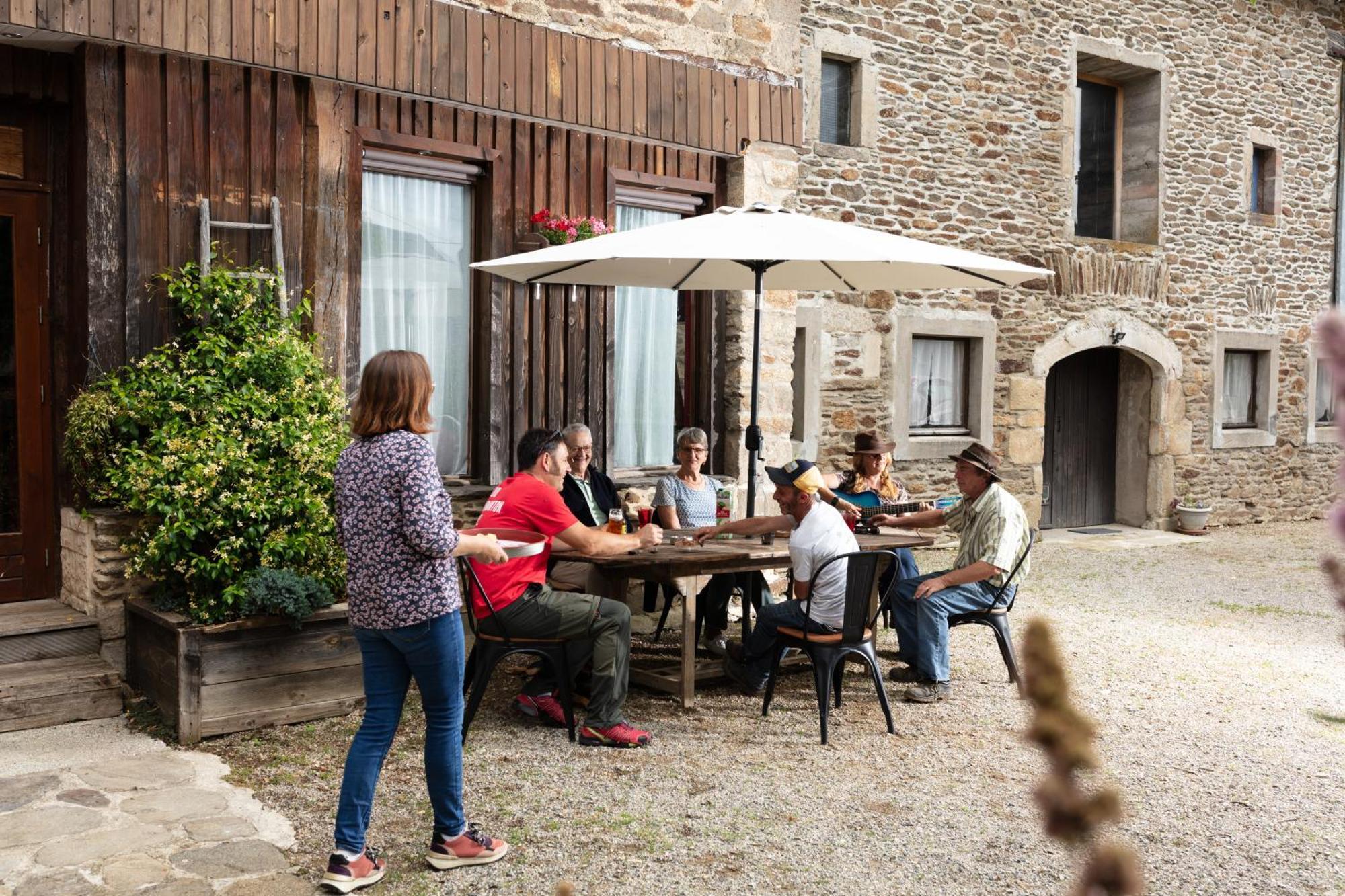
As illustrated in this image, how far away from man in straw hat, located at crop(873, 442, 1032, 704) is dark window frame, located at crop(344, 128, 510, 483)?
264 cm

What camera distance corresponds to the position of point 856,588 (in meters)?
5.27

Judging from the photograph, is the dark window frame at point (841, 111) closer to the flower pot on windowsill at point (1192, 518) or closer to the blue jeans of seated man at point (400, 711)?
the flower pot on windowsill at point (1192, 518)

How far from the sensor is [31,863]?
3.68 metres

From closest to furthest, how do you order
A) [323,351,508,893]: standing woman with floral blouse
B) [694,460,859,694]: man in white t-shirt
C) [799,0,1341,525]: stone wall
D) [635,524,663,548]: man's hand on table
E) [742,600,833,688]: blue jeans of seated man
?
[323,351,508,893]: standing woman with floral blouse → [635,524,663,548]: man's hand on table → [694,460,859,694]: man in white t-shirt → [742,600,833,688]: blue jeans of seated man → [799,0,1341,525]: stone wall

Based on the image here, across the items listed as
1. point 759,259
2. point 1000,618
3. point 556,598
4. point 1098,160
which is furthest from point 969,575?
point 1098,160

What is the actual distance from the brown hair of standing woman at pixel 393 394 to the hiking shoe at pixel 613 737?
6.47ft

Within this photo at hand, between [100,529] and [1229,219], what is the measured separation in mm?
12405

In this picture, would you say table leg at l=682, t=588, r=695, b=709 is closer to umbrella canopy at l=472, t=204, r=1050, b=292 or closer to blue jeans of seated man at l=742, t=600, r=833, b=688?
blue jeans of seated man at l=742, t=600, r=833, b=688

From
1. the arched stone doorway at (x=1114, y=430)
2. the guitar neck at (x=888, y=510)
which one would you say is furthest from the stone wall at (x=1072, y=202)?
the guitar neck at (x=888, y=510)

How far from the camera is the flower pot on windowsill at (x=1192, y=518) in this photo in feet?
43.0

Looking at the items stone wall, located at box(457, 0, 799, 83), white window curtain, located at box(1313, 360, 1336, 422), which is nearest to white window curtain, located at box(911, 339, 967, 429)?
stone wall, located at box(457, 0, 799, 83)

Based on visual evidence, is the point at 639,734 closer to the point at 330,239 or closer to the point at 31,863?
the point at 31,863

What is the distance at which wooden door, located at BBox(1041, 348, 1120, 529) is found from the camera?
42.9 feet

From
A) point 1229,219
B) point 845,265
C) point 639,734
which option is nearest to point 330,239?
point 845,265
